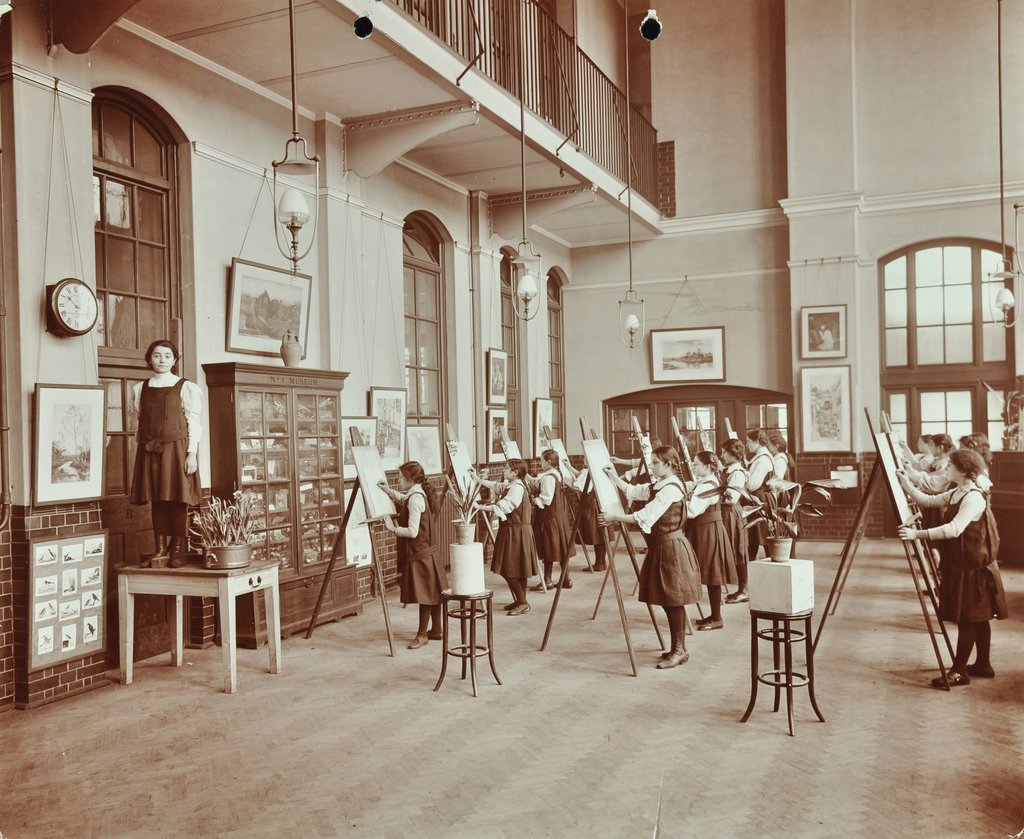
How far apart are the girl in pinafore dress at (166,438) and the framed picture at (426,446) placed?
373 centimetres

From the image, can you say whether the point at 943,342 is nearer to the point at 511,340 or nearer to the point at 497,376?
the point at 511,340

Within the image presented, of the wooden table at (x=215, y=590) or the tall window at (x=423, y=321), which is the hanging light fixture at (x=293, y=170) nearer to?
the wooden table at (x=215, y=590)

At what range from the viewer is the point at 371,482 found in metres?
6.59

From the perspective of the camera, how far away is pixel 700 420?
13094mm

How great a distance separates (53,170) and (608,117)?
8.21 meters

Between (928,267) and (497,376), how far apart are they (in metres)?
6.13

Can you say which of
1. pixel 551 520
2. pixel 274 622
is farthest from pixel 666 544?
pixel 551 520

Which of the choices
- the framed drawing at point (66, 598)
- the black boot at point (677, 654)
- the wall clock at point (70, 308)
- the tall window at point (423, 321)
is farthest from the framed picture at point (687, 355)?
the framed drawing at point (66, 598)

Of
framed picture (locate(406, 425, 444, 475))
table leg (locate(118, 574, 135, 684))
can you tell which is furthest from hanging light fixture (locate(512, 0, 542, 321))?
table leg (locate(118, 574, 135, 684))

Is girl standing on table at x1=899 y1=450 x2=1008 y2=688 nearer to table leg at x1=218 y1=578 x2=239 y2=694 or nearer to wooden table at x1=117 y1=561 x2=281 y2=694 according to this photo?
wooden table at x1=117 y1=561 x2=281 y2=694

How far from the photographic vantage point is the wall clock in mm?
5305

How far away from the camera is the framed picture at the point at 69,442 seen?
5238 mm

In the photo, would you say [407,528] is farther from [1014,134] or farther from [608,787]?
[1014,134]

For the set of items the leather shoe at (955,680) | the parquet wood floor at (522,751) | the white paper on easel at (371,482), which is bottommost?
the parquet wood floor at (522,751)
